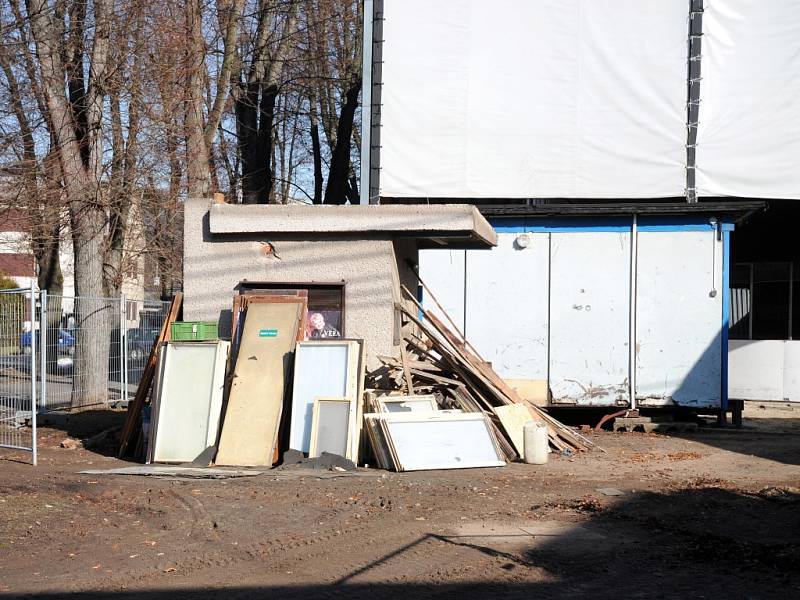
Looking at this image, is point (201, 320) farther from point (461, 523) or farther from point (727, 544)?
point (727, 544)

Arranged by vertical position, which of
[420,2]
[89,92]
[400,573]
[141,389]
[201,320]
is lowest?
[400,573]

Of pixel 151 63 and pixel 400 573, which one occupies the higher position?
pixel 151 63

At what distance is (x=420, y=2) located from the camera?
18516 mm

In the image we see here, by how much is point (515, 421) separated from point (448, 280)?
5.19m

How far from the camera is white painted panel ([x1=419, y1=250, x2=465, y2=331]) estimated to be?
16.8 meters

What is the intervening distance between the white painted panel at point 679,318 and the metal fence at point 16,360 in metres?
9.72

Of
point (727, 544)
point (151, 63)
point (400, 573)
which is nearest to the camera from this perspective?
point (400, 573)

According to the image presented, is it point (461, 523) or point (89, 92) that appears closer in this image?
point (461, 523)

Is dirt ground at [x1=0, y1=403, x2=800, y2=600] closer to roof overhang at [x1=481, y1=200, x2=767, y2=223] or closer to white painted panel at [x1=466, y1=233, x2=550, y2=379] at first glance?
white painted panel at [x1=466, y1=233, x2=550, y2=379]

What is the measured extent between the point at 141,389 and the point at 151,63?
7997mm

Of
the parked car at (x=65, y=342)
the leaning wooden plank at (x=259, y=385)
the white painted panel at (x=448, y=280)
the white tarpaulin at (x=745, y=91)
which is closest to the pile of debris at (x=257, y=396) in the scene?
the leaning wooden plank at (x=259, y=385)

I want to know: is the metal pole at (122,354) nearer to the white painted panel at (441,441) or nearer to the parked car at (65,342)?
the parked car at (65,342)

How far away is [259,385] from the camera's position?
11445mm

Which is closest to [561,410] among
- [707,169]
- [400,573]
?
[707,169]
